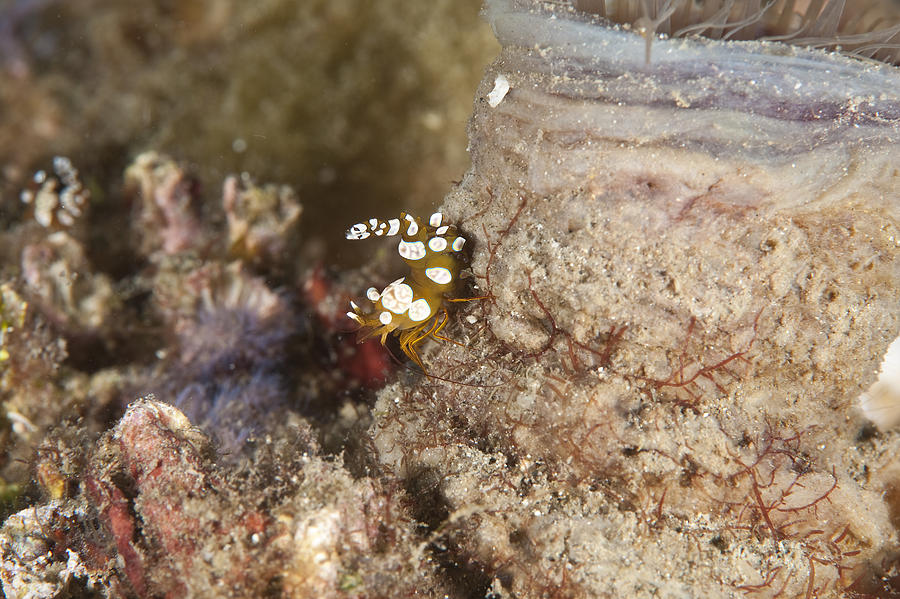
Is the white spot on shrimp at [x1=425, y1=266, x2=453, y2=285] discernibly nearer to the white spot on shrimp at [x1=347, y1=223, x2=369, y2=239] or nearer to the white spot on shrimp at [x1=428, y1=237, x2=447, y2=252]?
the white spot on shrimp at [x1=428, y1=237, x2=447, y2=252]

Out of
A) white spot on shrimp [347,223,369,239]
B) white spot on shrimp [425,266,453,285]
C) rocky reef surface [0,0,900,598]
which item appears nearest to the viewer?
rocky reef surface [0,0,900,598]

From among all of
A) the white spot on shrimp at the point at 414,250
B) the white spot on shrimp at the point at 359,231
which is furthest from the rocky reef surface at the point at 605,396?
the white spot on shrimp at the point at 359,231

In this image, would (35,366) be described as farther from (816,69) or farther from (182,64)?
(816,69)

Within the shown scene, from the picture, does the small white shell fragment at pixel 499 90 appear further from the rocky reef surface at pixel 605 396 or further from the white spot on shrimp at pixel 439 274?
the white spot on shrimp at pixel 439 274

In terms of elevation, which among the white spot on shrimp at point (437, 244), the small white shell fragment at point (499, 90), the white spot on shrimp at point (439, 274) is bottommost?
the white spot on shrimp at point (439, 274)

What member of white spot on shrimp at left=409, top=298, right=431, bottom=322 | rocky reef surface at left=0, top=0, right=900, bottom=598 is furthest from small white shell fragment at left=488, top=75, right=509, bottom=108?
white spot on shrimp at left=409, top=298, right=431, bottom=322

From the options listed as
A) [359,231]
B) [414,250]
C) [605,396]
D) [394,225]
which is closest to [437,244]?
[414,250]

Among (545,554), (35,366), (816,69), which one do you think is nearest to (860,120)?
(816,69)
